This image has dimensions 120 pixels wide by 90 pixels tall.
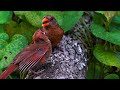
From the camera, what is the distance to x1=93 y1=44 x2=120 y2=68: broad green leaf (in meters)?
3.12

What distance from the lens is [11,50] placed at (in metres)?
3.03

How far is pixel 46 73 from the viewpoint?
2.94m

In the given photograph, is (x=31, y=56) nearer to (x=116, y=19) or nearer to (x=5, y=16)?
(x=5, y=16)

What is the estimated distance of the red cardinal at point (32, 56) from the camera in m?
2.80

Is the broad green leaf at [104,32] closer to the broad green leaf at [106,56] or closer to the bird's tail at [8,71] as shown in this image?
the broad green leaf at [106,56]

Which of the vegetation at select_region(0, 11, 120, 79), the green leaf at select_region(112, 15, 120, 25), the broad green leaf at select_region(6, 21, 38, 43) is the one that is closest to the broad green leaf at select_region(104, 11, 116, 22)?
the vegetation at select_region(0, 11, 120, 79)

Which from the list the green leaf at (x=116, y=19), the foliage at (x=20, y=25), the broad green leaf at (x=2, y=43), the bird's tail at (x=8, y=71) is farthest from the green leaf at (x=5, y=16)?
the green leaf at (x=116, y=19)

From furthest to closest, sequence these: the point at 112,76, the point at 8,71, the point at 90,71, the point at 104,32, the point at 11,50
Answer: the point at 90,71 < the point at 112,76 < the point at 104,32 < the point at 11,50 < the point at 8,71

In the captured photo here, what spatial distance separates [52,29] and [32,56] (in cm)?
28

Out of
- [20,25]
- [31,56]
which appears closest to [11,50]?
[31,56]

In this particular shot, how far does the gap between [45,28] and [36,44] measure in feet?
0.49

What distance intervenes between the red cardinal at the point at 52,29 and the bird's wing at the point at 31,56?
0.54 ft

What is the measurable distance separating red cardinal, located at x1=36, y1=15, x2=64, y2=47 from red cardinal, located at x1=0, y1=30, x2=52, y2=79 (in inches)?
4.0
